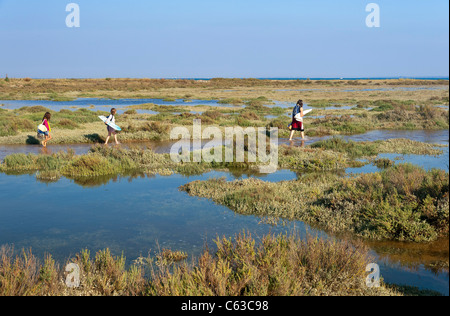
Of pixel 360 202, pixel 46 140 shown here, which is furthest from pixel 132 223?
pixel 46 140

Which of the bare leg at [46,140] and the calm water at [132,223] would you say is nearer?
the calm water at [132,223]

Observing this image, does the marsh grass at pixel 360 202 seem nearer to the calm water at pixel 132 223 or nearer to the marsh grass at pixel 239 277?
the calm water at pixel 132 223

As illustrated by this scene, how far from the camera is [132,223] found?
347 inches

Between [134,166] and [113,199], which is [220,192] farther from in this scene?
[134,166]

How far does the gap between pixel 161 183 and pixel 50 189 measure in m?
3.24

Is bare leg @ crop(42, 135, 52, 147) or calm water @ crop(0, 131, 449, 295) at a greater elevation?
bare leg @ crop(42, 135, 52, 147)

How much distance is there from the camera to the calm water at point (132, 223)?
Answer: 6.82 m

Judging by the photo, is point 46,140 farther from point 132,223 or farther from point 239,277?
point 239,277

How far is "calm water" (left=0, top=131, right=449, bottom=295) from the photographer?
6.82 meters

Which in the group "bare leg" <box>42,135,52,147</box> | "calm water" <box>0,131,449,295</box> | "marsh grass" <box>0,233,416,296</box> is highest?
"bare leg" <box>42,135,52,147</box>

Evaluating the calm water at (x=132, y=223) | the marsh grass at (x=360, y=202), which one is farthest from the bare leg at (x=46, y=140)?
the marsh grass at (x=360, y=202)

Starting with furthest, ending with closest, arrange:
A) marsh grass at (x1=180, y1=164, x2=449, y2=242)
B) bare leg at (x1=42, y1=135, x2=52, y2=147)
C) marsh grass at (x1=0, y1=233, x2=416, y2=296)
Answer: bare leg at (x1=42, y1=135, x2=52, y2=147)
marsh grass at (x1=180, y1=164, x2=449, y2=242)
marsh grass at (x1=0, y1=233, x2=416, y2=296)

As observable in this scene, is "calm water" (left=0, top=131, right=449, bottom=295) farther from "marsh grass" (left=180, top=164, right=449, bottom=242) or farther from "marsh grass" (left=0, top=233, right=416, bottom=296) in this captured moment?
"marsh grass" (left=0, top=233, right=416, bottom=296)

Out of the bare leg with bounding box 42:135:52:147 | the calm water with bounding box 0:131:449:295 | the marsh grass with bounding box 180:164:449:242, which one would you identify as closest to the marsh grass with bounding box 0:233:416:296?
the calm water with bounding box 0:131:449:295
